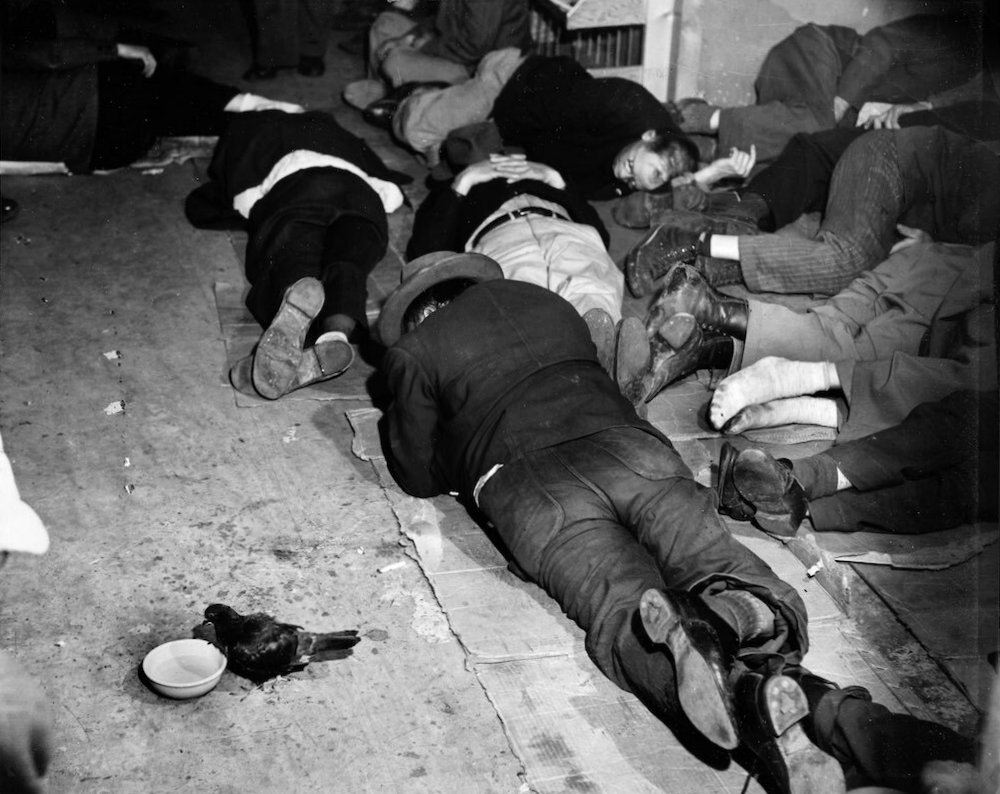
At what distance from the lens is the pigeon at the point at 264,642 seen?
2.34 meters

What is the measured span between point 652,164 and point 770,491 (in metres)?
2.23

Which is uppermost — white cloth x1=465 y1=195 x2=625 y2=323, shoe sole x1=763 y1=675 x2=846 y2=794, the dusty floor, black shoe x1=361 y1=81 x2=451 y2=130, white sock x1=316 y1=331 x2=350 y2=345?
black shoe x1=361 y1=81 x2=451 y2=130

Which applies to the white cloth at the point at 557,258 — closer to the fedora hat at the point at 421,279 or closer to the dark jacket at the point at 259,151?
the fedora hat at the point at 421,279

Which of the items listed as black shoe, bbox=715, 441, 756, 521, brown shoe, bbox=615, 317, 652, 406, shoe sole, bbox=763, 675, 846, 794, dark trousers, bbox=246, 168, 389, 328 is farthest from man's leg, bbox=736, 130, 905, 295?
shoe sole, bbox=763, 675, 846, 794

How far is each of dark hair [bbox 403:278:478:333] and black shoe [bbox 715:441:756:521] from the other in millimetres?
921

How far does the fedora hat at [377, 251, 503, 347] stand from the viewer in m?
3.13

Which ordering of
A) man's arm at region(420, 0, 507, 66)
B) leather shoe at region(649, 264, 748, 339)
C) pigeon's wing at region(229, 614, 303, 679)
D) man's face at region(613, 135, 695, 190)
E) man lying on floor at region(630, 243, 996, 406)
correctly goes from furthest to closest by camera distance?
man's arm at region(420, 0, 507, 66), man's face at region(613, 135, 695, 190), leather shoe at region(649, 264, 748, 339), man lying on floor at region(630, 243, 996, 406), pigeon's wing at region(229, 614, 303, 679)

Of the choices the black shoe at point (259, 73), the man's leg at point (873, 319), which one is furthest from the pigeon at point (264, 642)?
the black shoe at point (259, 73)

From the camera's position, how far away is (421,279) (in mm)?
3133

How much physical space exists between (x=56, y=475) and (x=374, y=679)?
3.90 ft

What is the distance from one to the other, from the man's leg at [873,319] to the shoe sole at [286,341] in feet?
4.68

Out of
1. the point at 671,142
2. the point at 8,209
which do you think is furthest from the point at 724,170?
the point at 8,209

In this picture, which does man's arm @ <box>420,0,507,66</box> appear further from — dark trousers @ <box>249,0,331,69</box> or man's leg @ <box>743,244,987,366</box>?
man's leg @ <box>743,244,987,366</box>

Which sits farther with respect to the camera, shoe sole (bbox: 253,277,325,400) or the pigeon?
shoe sole (bbox: 253,277,325,400)
